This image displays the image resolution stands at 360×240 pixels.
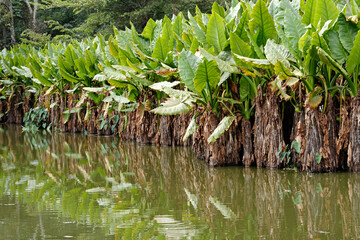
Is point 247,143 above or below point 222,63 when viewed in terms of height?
below

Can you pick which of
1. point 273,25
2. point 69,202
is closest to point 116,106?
point 273,25

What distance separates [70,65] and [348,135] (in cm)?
484

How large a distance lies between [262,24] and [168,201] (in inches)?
72.6

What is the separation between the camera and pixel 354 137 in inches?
149

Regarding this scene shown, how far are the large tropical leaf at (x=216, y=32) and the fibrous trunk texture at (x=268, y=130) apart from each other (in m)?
0.57

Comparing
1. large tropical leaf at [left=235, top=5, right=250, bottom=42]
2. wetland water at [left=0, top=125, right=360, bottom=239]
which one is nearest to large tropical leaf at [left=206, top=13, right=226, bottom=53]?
large tropical leaf at [left=235, top=5, right=250, bottom=42]

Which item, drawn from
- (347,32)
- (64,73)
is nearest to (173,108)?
(347,32)

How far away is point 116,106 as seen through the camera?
22.5ft

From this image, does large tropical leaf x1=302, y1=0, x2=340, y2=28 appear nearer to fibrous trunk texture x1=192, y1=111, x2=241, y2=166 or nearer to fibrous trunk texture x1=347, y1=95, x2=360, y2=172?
fibrous trunk texture x1=347, y1=95, x2=360, y2=172

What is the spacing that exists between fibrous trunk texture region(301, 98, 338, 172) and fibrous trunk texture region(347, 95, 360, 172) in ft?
0.44

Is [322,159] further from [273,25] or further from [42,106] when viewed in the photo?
[42,106]

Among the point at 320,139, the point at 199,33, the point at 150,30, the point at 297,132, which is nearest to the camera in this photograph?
the point at 320,139

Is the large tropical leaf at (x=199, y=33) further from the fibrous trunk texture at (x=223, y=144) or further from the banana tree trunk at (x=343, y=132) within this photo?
the banana tree trunk at (x=343, y=132)

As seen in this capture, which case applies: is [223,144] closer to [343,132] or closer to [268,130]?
[268,130]
